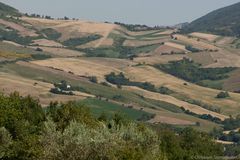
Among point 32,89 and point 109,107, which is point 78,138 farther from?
point 32,89

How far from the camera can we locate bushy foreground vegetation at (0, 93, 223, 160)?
2052 inches

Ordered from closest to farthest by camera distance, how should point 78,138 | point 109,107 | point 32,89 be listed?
1. point 78,138
2. point 109,107
3. point 32,89

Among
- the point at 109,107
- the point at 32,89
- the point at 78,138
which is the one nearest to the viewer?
the point at 78,138

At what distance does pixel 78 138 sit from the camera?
51.6 metres

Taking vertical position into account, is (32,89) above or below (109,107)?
above

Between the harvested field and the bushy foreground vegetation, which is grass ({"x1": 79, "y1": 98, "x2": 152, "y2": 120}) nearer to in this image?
the harvested field

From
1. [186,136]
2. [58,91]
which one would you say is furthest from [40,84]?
[186,136]

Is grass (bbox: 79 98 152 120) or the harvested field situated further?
the harvested field

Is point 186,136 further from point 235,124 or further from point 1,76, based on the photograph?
point 1,76

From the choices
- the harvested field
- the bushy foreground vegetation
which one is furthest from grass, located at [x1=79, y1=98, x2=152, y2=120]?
the bushy foreground vegetation

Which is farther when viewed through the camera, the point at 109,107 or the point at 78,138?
the point at 109,107

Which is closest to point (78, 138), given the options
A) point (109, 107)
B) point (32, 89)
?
point (109, 107)

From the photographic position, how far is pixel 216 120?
196 metres

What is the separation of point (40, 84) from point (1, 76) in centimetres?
1235
